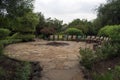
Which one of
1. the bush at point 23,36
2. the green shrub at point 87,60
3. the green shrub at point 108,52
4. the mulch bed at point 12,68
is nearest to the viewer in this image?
the mulch bed at point 12,68

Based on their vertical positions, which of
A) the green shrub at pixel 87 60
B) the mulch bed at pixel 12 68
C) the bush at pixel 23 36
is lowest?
the mulch bed at pixel 12 68

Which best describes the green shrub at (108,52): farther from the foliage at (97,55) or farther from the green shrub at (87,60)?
the green shrub at (87,60)

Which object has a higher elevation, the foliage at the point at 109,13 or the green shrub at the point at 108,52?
the foliage at the point at 109,13

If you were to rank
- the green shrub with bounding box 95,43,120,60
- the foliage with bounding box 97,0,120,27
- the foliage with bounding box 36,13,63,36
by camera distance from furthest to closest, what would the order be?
the foliage with bounding box 97,0,120,27 < the foliage with bounding box 36,13,63,36 < the green shrub with bounding box 95,43,120,60

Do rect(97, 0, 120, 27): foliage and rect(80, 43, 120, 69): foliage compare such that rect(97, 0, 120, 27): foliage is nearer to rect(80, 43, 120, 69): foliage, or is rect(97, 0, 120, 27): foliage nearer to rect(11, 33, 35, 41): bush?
rect(11, 33, 35, 41): bush

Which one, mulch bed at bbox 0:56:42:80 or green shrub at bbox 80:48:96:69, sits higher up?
green shrub at bbox 80:48:96:69

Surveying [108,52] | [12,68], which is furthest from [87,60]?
[12,68]

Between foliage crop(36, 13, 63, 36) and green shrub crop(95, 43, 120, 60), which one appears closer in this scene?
green shrub crop(95, 43, 120, 60)

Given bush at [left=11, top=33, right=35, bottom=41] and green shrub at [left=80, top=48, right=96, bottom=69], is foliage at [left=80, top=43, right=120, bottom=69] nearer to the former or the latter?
green shrub at [left=80, top=48, right=96, bottom=69]

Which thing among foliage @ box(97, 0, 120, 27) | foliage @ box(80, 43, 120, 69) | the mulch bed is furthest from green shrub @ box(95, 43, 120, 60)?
foliage @ box(97, 0, 120, 27)

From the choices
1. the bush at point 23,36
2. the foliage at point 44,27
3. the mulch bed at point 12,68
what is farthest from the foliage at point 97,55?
the foliage at point 44,27

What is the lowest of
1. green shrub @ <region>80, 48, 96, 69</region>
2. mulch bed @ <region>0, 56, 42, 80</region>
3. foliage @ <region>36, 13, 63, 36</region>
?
mulch bed @ <region>0, 56, 42, 80</region>

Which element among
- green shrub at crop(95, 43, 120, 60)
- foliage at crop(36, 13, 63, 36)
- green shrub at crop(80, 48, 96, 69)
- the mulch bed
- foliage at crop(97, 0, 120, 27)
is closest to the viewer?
the mulch bed

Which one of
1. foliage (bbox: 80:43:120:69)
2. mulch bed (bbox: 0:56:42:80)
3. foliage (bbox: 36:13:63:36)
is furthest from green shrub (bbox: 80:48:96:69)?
foliage (bbox: 36:13:63:36)
